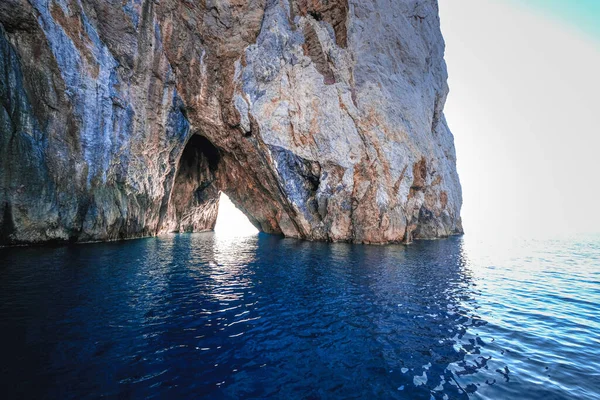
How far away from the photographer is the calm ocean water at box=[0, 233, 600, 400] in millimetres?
6242

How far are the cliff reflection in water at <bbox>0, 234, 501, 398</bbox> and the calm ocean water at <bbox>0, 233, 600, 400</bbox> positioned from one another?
5 centimetres

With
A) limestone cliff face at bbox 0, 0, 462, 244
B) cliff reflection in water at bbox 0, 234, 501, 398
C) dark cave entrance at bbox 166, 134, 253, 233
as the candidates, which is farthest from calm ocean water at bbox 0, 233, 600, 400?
dark cave entrance at bbox 166, 134, 253, 233

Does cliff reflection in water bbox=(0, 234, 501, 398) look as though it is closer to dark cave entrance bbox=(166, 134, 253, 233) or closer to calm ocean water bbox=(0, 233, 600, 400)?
calm ocean water bbox=(0, 233, 600, 400)

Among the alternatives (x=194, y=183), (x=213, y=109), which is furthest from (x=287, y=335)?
(x=194, y=183)

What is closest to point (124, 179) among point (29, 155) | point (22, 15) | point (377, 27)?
point (29, 155)

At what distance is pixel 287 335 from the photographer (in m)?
8.90

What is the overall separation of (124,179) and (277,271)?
2226cm

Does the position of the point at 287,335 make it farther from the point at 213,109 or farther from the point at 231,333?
the point at 213,109

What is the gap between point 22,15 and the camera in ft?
65.8

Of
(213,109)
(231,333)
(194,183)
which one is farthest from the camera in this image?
(194,183)

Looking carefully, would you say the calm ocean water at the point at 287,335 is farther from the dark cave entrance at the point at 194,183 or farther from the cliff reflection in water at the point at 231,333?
the dark cave entrance at the point at 194,183

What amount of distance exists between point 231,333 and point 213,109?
104 feet

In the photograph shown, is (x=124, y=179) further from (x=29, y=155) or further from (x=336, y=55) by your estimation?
(x=336, y=55)

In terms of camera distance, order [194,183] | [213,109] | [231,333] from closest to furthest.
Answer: [231,333]
[213,109]
[194,183]
